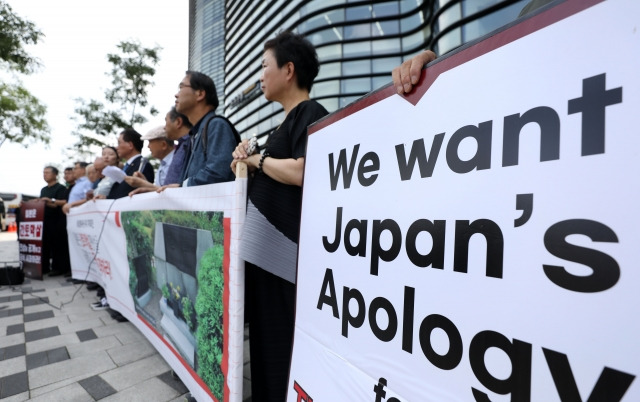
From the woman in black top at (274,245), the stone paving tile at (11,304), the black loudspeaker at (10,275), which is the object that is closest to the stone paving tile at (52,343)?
the stone paving tile at (11,304)

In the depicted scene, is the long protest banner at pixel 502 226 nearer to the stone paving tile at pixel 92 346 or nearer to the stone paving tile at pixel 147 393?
the stone paving tile at pixel 147 393

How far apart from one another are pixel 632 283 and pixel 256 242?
108 cm

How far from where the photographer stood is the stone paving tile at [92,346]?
8.02 ft

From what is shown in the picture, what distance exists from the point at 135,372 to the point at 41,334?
1413 mm

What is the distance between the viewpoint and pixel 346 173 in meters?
0.97

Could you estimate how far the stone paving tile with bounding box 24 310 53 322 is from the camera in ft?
10.8

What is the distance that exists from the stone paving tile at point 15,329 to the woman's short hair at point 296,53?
341 centimetres

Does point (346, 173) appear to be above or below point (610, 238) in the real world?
above

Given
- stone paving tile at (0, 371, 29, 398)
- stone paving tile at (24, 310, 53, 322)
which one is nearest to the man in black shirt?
stone paving tile at (24, 310, 53, 322)

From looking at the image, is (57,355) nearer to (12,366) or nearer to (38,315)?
(12,366)

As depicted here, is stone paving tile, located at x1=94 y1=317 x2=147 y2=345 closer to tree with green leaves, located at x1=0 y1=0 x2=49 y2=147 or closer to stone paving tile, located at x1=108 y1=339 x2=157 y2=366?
stone paving tile, located at x1=108 y1=339 x2=157 y2=366

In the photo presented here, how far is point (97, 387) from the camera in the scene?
1964 mm

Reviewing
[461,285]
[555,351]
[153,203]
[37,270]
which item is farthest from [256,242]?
[37,270]

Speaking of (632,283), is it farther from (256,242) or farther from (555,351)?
(256,242)
